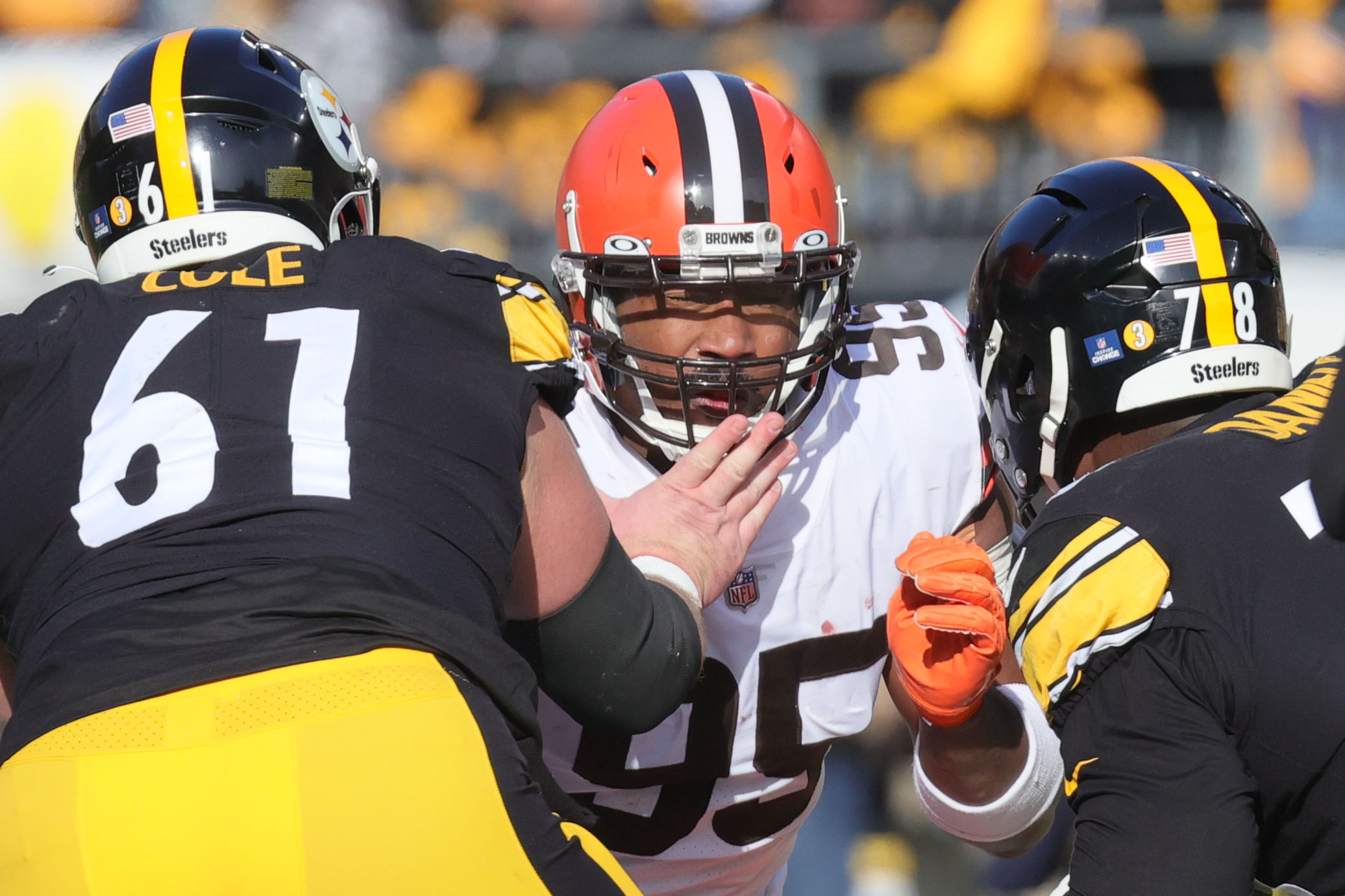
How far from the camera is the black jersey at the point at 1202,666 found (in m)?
1.42

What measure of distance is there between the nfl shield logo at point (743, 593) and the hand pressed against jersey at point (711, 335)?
28 cm

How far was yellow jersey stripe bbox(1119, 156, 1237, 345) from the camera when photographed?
6.08ft

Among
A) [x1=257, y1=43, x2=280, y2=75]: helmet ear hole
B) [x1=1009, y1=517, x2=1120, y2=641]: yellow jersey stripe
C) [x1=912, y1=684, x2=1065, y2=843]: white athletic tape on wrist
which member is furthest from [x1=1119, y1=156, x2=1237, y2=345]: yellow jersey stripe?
[x1=257, y1=43, x2=280, y2=75]: helmet ear hole

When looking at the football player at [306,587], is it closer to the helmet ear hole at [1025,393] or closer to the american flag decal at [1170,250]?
the helmet ear hole at [1025,393]

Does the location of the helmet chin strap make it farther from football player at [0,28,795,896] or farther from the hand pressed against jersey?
football player at [0,28,795,896]

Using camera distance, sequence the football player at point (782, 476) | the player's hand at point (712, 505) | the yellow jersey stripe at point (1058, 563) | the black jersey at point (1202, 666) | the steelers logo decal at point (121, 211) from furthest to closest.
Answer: the football player at point (782, 476)
the steelers logo decal at point (121, 211)
the player's hand at point (712, 505)
the yellow jersey stripe at point (1058, 563)
the black jersey at point (1202, 666)

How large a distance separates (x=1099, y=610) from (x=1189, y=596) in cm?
10

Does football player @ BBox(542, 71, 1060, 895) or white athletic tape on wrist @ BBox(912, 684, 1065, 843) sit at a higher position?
football player @ BBox(542, 71, 1060, 895)

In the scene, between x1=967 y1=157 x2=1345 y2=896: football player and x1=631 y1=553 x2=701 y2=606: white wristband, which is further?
x1=631 y1=553 x2=701 y2=606: white wristband

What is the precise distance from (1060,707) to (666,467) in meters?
0.91

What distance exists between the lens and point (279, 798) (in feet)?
3.84

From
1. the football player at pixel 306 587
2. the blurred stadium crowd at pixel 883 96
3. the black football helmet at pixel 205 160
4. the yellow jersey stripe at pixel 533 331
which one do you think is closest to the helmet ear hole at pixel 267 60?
the black football helmet at pixel 205 160

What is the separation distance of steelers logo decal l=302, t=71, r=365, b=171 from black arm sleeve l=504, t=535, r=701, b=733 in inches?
35.3

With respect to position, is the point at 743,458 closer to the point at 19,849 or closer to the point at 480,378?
the point at 480,378
